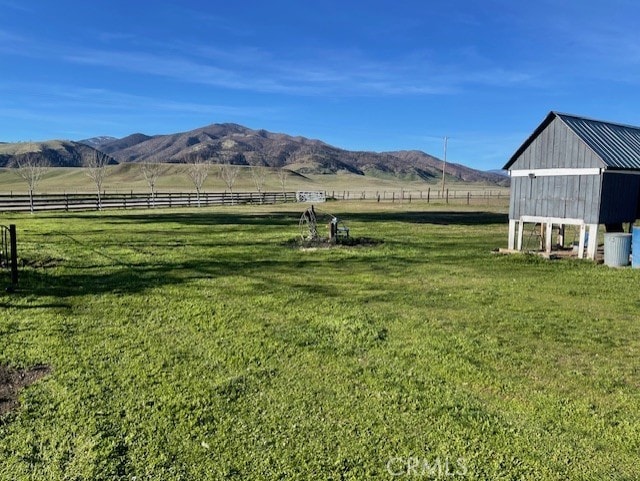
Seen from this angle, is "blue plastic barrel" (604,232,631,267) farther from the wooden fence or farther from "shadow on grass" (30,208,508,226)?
the wooden fence

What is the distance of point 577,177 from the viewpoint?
603 inches

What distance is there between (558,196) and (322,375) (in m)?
12.9

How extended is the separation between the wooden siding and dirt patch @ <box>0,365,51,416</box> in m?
15.1

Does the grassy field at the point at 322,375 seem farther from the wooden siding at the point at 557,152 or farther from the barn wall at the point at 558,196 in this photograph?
the wooden siding at the point at 557,152

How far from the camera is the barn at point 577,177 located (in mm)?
14906

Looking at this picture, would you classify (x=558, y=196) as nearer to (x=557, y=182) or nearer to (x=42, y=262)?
(x=557, y=182)

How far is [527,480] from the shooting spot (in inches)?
154

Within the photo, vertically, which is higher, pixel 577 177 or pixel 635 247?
pixel 577 177

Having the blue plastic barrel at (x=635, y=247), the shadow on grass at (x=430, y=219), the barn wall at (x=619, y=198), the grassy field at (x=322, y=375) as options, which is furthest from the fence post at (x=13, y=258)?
the shadow on grass at (x=430, y=219)

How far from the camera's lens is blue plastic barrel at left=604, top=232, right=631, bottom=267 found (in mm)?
13735

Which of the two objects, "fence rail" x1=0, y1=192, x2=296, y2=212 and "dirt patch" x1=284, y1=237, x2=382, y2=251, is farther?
"fence rail" x1=0, y1=192, x2=296, y2=212

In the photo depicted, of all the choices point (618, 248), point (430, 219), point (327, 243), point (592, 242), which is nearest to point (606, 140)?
point (592, 242)

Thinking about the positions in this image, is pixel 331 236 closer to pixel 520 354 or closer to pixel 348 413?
pixel 520 354

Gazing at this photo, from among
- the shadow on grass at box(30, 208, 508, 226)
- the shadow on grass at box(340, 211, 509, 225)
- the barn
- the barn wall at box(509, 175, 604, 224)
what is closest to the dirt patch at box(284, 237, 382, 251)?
the barn
